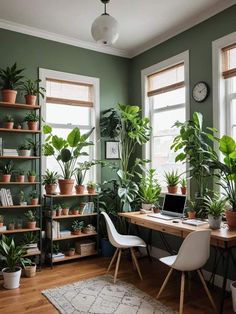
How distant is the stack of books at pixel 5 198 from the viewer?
373cm

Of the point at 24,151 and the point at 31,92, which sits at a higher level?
the point at 31,92

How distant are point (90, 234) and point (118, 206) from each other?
58 centimetres

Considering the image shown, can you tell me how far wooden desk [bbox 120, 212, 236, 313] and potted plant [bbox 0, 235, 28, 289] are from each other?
143cm

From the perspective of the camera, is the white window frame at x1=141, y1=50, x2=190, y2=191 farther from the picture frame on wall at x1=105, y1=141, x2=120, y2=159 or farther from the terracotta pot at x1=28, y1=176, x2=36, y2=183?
the terracotta pot at x1=28, y1=176, x2=36, y2=183

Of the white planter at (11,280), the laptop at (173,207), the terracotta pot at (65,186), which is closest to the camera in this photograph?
the white planter at (11,280)

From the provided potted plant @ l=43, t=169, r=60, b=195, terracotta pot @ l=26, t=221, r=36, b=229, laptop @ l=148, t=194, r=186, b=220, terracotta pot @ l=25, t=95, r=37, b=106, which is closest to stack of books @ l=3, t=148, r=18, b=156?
potted plant @ l=43, t=169, r=60, b=195

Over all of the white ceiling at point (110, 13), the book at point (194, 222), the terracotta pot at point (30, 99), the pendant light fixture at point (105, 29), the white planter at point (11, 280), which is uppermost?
the white ceiling at point (110, 13)

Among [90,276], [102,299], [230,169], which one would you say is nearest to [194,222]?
[230,169]

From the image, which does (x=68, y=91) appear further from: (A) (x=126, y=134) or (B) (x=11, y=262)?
(B) (x=11, y=262)

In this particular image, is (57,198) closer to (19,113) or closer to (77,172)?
(77,172)

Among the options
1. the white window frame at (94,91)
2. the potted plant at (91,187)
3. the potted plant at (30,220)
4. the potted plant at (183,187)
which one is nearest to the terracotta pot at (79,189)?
the potted plant at (91,187)

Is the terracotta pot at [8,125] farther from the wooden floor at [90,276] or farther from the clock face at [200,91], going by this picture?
the clock face at [200,91]

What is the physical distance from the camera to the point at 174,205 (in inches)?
148

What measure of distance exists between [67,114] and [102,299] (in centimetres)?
269
